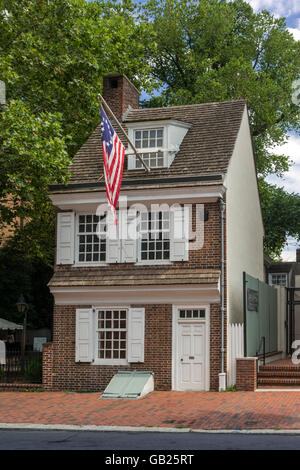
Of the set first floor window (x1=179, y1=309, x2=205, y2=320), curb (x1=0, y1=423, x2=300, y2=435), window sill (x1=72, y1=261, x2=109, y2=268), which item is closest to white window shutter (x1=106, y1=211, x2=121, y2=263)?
window sill (x1=72, y1=261, x2=109, y2=268)

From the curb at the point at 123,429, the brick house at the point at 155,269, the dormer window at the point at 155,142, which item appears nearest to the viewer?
the curb at the point at 123,429

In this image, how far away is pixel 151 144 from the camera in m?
23.0

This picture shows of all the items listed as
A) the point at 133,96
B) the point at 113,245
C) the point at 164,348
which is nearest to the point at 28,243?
Result: the point at 133,96

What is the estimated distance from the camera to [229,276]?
20969mm

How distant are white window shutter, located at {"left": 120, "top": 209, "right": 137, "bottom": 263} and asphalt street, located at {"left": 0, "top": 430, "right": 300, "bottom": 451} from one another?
315 inches

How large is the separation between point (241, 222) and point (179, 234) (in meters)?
3.69

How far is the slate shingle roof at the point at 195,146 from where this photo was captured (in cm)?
2183

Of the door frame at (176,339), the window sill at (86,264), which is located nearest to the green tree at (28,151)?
the window sill at (86,264)

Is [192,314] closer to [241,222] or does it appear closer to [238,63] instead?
[241,222]

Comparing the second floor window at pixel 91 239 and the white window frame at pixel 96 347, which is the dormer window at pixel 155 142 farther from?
the white window frame at pixel 96 347

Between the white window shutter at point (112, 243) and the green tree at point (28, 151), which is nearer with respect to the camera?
the white window shutter at point (112, 243)

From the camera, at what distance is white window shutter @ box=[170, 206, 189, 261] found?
20.9 meters

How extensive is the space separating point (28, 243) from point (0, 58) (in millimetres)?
10678

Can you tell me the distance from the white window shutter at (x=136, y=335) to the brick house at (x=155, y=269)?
0.03 metres
